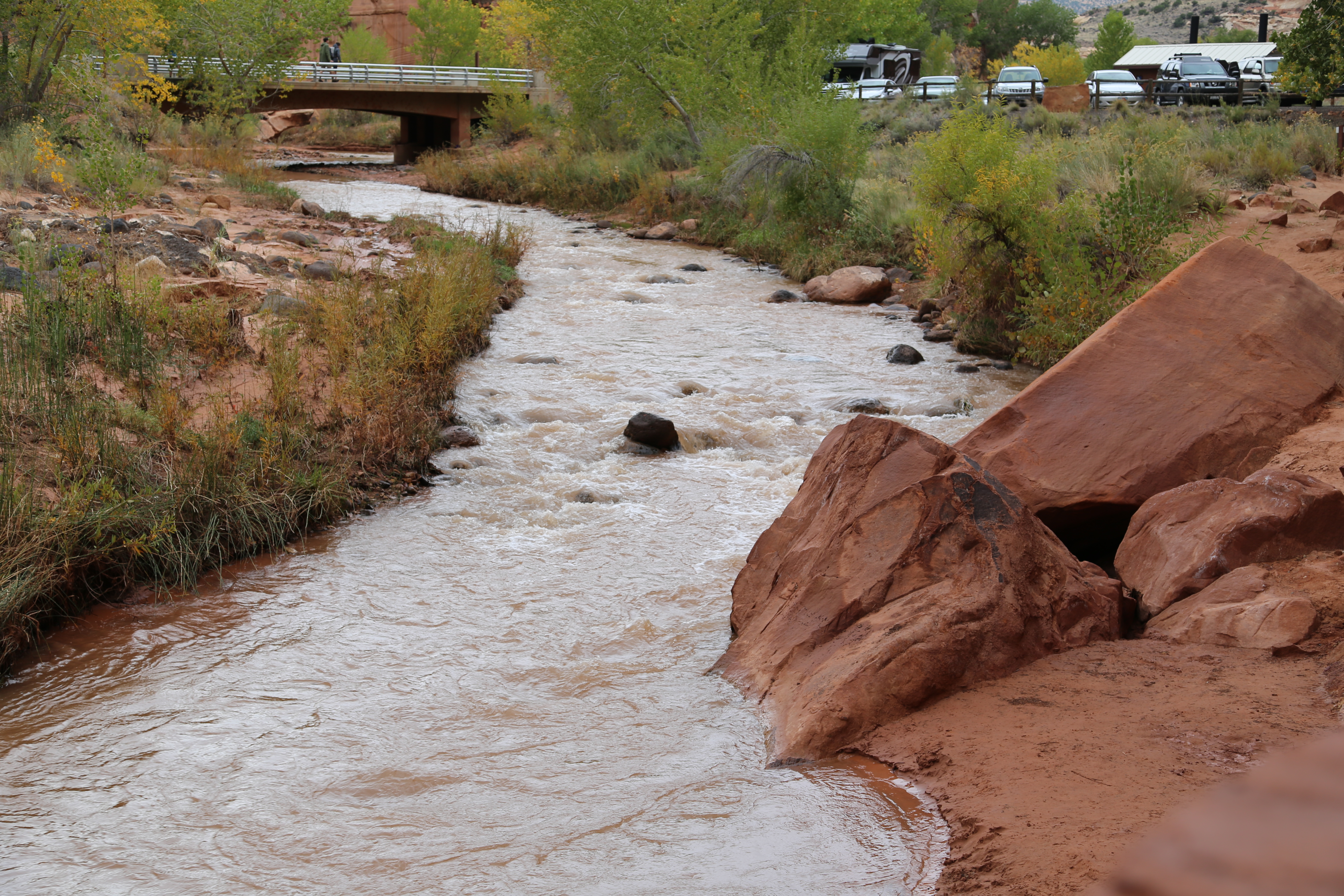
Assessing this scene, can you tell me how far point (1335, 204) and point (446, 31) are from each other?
5144cm

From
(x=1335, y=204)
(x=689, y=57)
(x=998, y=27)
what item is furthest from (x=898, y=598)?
(x=998, y=27)

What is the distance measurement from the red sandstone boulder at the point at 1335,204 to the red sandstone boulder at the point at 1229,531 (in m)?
9.83

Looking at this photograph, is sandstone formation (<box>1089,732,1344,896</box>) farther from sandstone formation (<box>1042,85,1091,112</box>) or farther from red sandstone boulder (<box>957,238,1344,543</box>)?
sandstone formation (<box>1042,85,1091,112</box>)

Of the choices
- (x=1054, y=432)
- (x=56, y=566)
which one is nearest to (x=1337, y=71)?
(x=1054, y=432)

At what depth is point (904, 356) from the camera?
11.7m

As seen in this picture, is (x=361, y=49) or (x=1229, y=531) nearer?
(x=1229, y=531)

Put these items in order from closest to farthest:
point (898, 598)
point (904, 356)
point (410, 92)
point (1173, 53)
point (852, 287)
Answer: point (898, 598), point (904, 356), point (852, 287), point (410, 92), point (1173, 53)

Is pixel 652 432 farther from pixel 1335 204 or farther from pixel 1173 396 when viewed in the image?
pixel 1335 204

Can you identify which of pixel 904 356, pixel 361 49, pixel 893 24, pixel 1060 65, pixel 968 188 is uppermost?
pixel 361 49

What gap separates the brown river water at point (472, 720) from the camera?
12.4ft

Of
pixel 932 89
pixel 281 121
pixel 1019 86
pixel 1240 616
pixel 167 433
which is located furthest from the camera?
pixel 281 121

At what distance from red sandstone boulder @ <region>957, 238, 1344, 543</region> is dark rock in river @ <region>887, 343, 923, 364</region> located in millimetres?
4833

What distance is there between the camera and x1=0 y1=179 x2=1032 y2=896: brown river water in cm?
377

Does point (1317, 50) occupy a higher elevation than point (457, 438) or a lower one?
higher
